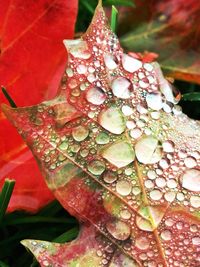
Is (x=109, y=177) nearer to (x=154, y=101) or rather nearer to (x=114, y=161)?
(x=114, y=161)

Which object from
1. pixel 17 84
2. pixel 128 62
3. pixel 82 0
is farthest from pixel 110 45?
pixel 82 0

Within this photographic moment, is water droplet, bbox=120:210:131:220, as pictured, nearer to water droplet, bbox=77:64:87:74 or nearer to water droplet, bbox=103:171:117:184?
water droplet, bbox=103:171:117:184

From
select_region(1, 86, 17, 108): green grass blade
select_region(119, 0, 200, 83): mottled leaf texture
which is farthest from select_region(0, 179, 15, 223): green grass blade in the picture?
select_region(119, 0, 200, 83): mottled leaf texture

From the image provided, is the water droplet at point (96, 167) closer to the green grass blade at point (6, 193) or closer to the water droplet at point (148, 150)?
the water droplet at point (148, 150)

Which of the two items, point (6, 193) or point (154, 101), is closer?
point (154, 101)

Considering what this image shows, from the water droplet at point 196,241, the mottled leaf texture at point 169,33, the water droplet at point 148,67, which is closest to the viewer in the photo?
the water droplet at point 196,241

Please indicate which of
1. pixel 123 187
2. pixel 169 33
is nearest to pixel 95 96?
pixel 123 187

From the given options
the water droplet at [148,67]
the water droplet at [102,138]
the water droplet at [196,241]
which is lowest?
the water droplet at [196,241]

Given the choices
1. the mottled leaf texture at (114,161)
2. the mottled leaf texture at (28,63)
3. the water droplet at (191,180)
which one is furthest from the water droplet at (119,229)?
the mottled leaf texture at (28,63)
